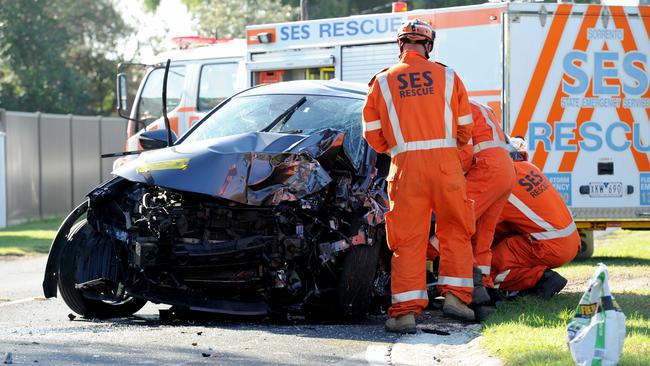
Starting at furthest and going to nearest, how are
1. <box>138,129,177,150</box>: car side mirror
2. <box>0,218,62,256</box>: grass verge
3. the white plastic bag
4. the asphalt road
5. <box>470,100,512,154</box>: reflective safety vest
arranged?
<box>0,218,62,256</box>: grass verge < <box>138,129,177,150</box>: car side mirror < <box>470,100,512,154</box>: reflective safety vest < the asphalt road < the white plastic bag

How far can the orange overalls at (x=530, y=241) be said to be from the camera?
8.73m

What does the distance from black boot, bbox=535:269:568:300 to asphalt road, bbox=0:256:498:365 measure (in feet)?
2.62

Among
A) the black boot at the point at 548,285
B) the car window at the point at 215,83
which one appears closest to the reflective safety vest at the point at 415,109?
the black boot at the point at 548,285

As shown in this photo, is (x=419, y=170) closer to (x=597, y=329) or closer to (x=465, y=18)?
(x=597, y=329)

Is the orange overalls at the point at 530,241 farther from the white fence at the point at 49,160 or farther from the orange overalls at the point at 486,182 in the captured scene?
the white fence at the point at 49,160

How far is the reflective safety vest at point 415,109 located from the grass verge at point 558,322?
1220 mm

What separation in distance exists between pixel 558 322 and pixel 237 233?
2051mm

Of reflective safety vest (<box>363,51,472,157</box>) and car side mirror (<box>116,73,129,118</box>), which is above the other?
car side mirror (<box>116,73,129,118</box>)

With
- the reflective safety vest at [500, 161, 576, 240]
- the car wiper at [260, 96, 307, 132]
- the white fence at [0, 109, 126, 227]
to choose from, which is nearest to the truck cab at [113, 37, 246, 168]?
the white fence at [0, 109, 126, 227]

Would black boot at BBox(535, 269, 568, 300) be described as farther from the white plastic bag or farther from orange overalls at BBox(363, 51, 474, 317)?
the white plastic bag

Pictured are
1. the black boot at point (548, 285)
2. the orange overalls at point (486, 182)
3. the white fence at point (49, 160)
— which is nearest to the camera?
the orange overalls at point (486, 182)

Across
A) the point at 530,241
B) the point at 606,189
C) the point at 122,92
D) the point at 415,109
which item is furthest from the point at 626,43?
the point at 122,92

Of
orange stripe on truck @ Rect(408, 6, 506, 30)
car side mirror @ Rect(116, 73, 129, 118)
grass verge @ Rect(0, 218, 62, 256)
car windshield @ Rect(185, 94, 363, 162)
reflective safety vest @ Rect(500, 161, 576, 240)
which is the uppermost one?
orange stripe on truck @ Rect(408, 6, 506, 30)

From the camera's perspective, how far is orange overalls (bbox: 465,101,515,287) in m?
8.30
